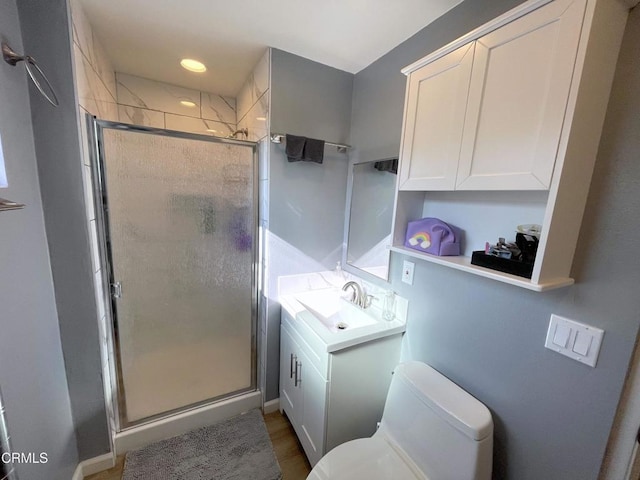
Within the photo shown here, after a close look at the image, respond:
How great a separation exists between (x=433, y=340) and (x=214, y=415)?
165cm

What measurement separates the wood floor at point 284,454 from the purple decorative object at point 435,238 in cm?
149

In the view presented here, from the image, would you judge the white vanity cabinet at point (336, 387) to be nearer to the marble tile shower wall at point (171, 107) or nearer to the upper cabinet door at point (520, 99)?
the upper cabinet door at point (520, 99)

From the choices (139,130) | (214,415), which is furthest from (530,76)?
(214,415)

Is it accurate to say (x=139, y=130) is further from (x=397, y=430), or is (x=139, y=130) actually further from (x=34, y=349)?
(x=397, y=430)

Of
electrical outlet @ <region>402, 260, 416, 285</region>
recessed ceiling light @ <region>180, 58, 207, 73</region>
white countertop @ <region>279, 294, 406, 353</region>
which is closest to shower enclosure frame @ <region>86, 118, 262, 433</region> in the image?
white countertop @ <region>279, 294, 406, 353</region>

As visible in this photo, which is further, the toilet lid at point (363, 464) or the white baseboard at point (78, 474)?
the white baseboard at point (78, 474)

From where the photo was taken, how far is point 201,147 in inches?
63.2

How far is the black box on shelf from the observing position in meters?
0.82

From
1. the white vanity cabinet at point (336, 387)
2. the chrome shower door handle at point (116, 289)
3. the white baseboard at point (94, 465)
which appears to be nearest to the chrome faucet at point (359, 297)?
the white vanity cabinet at point (336, 387)

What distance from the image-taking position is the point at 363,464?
1.08 metres

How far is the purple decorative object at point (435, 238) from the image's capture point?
44.6 inches

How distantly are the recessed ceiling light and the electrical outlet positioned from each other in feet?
6.50

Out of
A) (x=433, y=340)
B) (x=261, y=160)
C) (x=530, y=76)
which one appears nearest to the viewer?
(x=530, y=76)

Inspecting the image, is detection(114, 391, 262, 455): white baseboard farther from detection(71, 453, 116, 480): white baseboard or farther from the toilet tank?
the toilet tank
